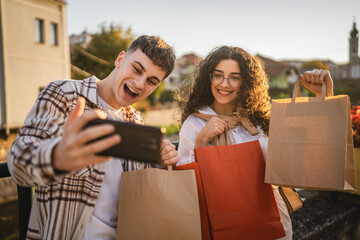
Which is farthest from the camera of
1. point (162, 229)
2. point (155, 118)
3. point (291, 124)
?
point (155, 118)

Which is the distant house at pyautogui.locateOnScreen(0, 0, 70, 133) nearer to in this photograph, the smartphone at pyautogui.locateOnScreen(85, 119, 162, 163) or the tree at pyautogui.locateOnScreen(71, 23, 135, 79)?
the tree at pyautogui.locateOnScreen(71, 23, 135, 79)

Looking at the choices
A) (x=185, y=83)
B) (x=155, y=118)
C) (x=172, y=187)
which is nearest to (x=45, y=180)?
(x=172, y=187)

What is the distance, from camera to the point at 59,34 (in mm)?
15445

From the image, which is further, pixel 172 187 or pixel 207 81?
pixel 207 81

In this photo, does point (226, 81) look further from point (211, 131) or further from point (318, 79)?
point (318, 79)

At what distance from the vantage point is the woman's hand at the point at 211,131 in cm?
203

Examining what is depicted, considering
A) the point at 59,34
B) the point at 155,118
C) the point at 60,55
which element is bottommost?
the point at 155,118

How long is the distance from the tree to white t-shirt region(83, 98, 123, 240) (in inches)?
893

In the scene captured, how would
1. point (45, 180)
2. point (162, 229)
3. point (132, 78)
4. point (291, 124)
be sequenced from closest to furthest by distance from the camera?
point (45, 180) < point (162, 229) < point (291, 124) < point (132, 78)

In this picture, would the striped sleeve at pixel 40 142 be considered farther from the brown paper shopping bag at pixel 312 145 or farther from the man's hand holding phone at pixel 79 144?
the brown paper shopping bag at pixel 312 145

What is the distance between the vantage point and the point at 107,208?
5.68 ft

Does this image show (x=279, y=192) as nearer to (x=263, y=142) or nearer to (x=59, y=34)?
(x=263, y=142)

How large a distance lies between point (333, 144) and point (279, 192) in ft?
2.03

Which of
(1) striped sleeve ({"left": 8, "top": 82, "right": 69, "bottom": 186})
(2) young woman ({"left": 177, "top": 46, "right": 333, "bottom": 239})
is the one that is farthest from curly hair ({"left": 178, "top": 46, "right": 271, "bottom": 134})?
(1) striped sleeve ({"left": 8, "top": 82, "right": 69, "bottom": 186})
